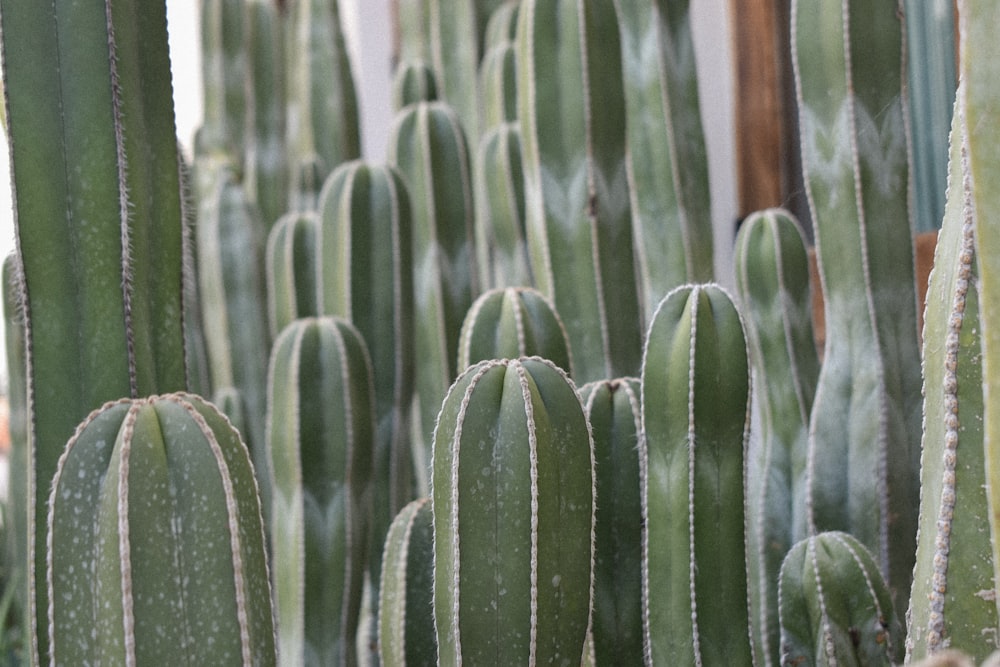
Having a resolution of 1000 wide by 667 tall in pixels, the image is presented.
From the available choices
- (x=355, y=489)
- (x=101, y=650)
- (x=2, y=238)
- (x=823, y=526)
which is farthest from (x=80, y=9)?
(x=2, y=238)

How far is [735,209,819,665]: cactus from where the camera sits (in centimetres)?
135

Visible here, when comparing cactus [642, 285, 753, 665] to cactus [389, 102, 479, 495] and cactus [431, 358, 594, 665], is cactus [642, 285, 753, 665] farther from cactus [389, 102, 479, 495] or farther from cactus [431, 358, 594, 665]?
cactus [389, 102, 479, 495]

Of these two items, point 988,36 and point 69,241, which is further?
point 69,241

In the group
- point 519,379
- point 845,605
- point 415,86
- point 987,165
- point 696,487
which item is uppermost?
point 415,86

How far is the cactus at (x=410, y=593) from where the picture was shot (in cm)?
102

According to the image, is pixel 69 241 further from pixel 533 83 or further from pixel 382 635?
pixel 533 83

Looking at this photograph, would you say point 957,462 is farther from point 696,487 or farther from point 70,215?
point 70,215

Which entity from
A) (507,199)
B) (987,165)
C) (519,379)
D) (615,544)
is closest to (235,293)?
(507,199)

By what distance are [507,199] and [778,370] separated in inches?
21.3

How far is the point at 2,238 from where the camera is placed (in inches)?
163

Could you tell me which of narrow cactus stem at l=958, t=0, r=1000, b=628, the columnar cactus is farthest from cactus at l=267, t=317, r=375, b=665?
narrow cactus stem at l=958, t=0, r=1000, b=628

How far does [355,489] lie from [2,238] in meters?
3.45

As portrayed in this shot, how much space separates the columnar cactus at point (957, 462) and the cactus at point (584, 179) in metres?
0.63

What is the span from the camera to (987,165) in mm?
562
